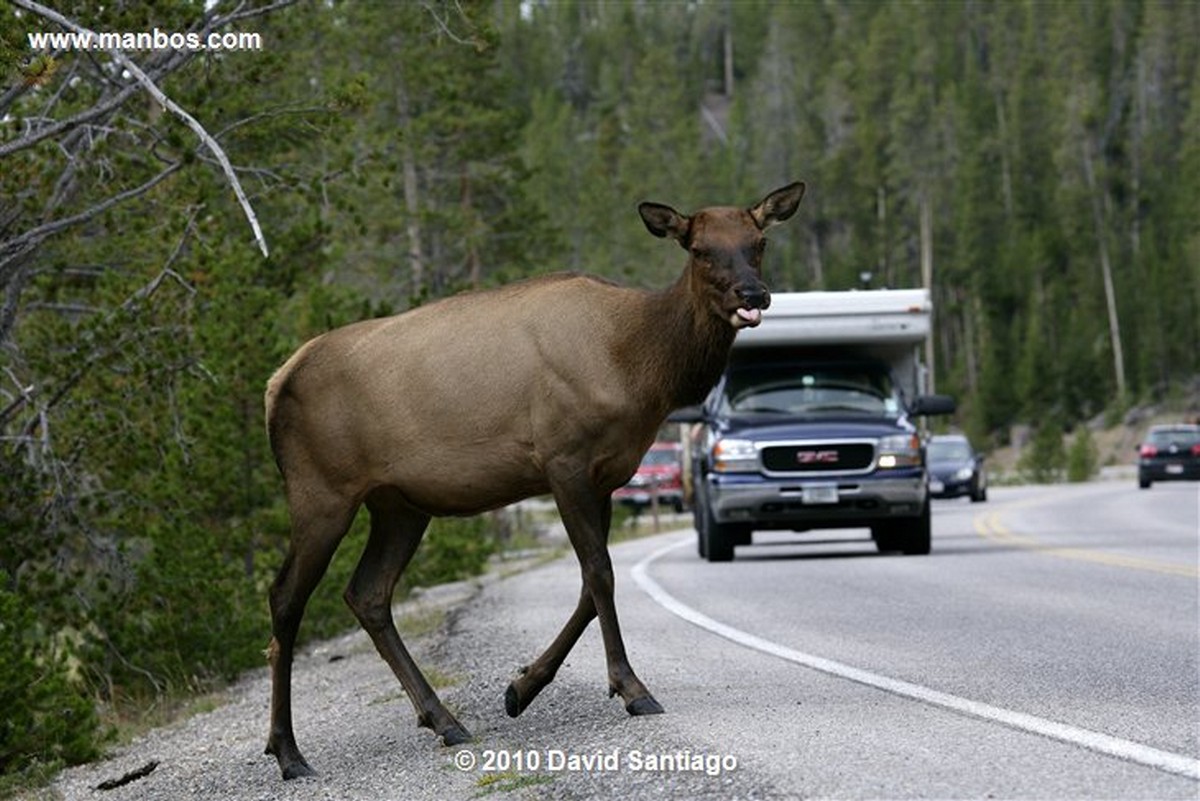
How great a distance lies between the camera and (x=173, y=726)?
42.3 feet

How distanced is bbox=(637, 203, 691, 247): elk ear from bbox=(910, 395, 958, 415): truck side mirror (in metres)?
11.8

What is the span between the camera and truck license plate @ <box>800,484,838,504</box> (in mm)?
19938

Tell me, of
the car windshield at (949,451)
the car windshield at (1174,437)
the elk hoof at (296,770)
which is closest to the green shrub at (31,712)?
the elk hoof at (296,770)

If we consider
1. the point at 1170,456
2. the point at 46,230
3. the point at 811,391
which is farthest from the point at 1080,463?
the point at 46,230

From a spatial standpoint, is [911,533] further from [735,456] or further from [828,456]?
[735,456]

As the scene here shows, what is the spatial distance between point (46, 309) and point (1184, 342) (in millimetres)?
82516

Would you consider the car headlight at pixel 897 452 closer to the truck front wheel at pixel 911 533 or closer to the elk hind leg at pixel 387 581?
the truck front wheel at pixel 911 533

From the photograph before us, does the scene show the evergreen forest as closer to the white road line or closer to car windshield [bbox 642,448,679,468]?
the white road line

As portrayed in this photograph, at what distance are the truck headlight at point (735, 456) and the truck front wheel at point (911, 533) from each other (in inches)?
72.6

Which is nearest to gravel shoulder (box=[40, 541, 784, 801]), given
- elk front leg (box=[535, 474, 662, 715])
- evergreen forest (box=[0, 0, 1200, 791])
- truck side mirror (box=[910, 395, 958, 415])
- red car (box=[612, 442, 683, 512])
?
elk front leg (box=[535, 474, 662, 715])

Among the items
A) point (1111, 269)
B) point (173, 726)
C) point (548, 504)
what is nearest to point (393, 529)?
point (173, 726)

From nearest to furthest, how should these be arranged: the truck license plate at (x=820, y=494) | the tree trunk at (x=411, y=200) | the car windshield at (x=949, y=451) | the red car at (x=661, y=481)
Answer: the truck license plate at (x=820, y=494) < the tree trunk at (x=411, y=200) < the car windshield at (x=949, y=451) < the red car at (x=661, y=481)

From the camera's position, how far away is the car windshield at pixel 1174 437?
52562 mm

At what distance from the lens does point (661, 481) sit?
54062 mm
